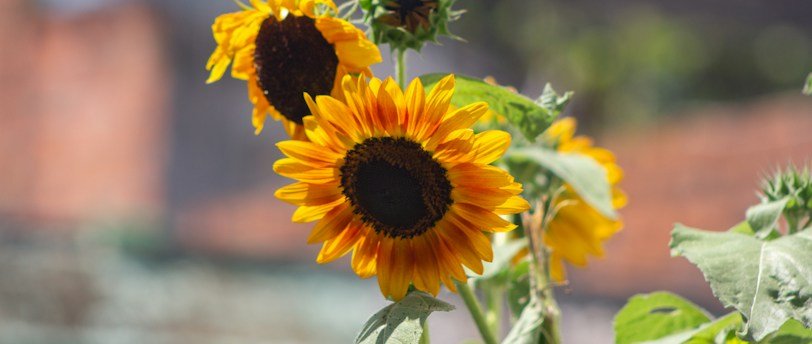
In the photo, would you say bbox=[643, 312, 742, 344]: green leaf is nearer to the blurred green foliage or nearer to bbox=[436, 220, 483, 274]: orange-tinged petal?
bbox=[436, 220, 483, 274]: orange-tinged petal

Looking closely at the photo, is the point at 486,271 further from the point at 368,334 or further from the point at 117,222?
the point at 117,222

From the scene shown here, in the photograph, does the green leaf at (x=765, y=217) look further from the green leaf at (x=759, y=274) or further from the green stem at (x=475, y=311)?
the green stem at (x=475, y=311)

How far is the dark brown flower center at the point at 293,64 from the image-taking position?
1.70 feet

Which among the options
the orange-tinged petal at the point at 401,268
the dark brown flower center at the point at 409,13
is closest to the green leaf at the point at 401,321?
the orange-tinged petal at the point at 401,268

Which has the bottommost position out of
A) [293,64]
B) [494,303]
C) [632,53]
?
[494,303]

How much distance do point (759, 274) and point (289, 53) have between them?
207mm

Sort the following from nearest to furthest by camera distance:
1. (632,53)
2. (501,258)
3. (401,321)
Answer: (401,321) < (501,258) < (632,53)

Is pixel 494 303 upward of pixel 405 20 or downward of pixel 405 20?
downward

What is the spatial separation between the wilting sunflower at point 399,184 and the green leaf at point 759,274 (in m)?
0.07

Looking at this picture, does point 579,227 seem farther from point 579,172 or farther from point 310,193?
point 310,193

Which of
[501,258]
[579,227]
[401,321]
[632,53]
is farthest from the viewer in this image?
[632,53]

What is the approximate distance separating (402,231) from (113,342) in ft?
13.1

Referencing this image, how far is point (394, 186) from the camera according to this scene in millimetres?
524

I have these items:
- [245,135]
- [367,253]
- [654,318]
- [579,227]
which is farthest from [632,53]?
[367,253]
